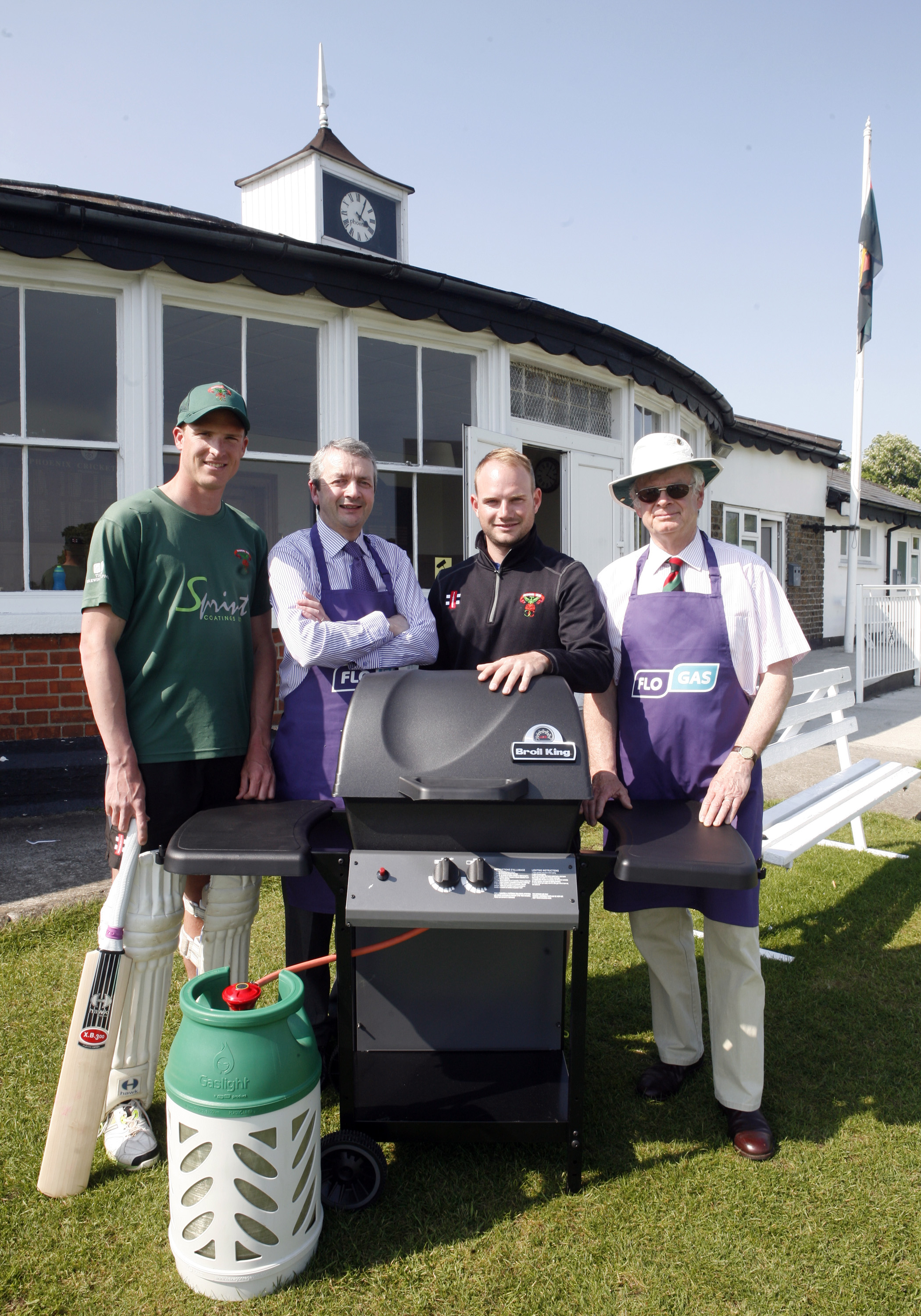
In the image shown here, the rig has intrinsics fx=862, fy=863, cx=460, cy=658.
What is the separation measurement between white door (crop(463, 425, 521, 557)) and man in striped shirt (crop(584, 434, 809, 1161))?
377cm

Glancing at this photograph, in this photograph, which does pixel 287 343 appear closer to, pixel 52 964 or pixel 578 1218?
pixel 52 964

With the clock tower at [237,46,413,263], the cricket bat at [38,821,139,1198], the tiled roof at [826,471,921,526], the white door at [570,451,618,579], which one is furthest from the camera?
the tiled roof at [826,471,921,526]

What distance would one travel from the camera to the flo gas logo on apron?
2.42 metres

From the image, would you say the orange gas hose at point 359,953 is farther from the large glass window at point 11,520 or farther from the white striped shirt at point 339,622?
the large glass window at point 11,520

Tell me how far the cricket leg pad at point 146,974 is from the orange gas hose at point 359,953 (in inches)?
10.7

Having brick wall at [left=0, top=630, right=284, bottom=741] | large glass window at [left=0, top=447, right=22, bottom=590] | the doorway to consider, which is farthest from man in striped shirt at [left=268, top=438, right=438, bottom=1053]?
the doorway

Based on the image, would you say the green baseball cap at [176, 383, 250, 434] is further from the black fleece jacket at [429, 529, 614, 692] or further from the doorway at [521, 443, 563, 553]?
the doorway at [521, 443, 563, 553]

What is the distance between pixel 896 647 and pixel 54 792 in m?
10.5

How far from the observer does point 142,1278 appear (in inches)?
73.8

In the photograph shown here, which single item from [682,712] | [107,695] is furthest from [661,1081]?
[107,695]

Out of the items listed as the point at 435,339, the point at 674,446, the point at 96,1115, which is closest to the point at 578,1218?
the point at 96,1115

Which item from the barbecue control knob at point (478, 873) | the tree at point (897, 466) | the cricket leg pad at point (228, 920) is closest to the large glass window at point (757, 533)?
the cricket leg pad at point (228, 920)

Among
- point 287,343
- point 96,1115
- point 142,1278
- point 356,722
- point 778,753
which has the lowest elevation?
point 142,1278

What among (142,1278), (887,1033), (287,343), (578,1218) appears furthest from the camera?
(287,343)
